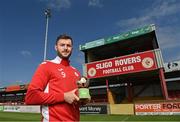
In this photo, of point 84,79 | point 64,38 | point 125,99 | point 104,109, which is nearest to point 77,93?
point 84,79

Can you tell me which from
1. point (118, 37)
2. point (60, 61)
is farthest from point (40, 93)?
point (118, 37)

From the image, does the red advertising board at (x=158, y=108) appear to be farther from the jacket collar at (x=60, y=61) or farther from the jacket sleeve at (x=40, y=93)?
the jacket sleeve at (x=40, y=93)

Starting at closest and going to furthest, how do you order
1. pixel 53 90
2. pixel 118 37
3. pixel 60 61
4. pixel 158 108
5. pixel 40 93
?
pixel 40 93 → pixel 53 90 → pixel 60 61 → pixel 158 108 → pixel 118 37

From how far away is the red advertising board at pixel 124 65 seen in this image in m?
31.2

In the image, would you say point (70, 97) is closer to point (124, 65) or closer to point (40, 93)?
point (40, 93)

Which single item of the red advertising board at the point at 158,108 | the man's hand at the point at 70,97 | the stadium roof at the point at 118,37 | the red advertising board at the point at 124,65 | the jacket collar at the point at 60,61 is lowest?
the man's hand at the point at 70,97

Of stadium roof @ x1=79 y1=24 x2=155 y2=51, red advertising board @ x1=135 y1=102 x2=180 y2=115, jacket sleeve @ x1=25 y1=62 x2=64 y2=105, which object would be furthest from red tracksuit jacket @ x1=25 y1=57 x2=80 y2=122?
stadium roof @ x1=79 y1=24 x2=155 y2=51

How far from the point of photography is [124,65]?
109ft

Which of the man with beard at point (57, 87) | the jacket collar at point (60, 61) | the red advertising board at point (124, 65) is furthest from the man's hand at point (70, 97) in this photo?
the red advertising board at point (124, 65)

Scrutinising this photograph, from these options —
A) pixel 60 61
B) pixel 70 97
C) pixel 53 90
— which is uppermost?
pixel 60 61

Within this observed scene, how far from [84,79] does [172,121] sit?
1911cm

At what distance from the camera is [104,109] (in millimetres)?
30703

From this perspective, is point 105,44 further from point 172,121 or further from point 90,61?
point 172,121

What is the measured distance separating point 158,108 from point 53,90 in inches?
955
